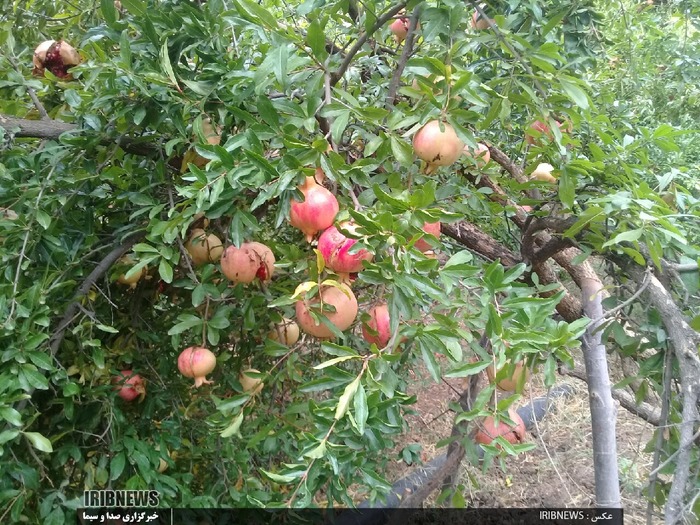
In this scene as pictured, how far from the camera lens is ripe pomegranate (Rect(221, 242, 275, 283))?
1.20m

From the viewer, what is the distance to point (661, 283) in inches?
45.9

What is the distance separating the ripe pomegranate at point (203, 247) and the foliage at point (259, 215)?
0.06 metres

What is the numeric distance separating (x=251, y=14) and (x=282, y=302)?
52 cm

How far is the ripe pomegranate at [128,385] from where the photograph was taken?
1.49 m

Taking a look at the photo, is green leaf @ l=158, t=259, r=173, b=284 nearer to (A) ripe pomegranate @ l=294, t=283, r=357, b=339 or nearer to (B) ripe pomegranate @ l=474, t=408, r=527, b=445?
(A) ripe pomegranate @ l=294, t=283, r=357, b=339

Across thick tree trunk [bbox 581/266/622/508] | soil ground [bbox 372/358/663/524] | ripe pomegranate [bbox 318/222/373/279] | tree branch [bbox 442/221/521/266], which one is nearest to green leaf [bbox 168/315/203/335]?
ripe pomegranate [bbox 318/222/373/279]

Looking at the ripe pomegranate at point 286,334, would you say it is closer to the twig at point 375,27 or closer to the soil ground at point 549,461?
the twig at point 375,27

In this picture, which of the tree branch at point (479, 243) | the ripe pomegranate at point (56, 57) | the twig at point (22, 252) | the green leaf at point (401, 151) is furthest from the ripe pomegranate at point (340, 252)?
the ripe pomegranate at point (56, 57)

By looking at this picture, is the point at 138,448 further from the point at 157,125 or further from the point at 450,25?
the point at 450,25

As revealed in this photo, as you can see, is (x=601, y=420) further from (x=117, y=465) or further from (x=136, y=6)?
(x=136, y=6)

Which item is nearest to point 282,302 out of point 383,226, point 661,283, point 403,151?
point 383,226

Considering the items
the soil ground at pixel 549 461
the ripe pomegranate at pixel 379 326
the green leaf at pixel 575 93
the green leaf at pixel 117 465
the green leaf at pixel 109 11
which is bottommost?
the soil ground at pixel 549 461

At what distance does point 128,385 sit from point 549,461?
2411mm

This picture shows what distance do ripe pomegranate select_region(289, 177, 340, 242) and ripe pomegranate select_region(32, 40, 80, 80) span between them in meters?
1.17
